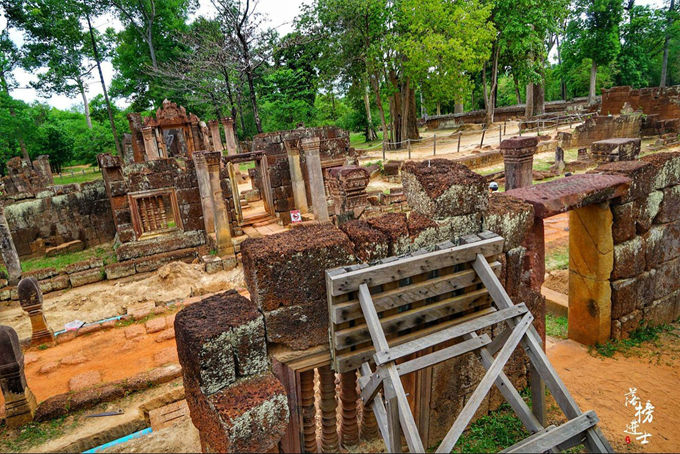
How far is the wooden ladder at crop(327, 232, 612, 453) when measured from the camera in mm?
2467

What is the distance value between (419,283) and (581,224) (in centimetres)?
343

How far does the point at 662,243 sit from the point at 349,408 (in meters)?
5.24

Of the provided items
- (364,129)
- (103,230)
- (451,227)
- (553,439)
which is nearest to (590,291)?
(451,227)

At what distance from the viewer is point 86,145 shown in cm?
2711

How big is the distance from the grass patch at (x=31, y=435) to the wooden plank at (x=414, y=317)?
16.4ft

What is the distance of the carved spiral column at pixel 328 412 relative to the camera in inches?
137

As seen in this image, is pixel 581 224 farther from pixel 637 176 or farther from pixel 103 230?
pixel 103 230

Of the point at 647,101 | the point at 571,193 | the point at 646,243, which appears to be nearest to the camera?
the point at 571,193

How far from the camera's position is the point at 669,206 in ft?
18.6

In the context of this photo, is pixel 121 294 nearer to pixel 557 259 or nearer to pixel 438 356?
pixel 438 356

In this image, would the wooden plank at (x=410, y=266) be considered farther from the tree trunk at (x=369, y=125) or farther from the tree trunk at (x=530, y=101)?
the tree trunk at (x=530, y=101)

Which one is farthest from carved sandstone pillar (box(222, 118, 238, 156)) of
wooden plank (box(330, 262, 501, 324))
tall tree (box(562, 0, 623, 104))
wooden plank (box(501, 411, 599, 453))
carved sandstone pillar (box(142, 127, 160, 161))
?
tall tree (box(562, 0, 623, 104))

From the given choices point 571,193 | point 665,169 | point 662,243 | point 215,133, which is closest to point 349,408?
point 571,193

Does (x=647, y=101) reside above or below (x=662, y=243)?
above
